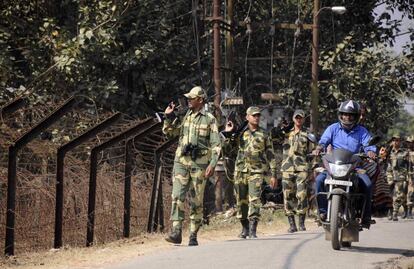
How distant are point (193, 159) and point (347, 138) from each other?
1883mm

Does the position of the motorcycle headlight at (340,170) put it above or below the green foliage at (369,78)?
below

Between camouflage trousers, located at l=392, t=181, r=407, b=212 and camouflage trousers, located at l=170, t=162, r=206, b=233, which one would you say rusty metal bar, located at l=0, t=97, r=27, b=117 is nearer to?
camouflage trousers, located at l=170, t=162, r=206, b=233

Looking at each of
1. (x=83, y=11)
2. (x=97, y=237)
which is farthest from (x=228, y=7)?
(x=97, y=237)

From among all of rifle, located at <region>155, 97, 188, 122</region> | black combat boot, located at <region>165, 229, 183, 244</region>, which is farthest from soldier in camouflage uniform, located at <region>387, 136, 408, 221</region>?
black combat boot, located at <region>165, 229, 183, 244</region>

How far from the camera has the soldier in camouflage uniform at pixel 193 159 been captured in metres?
11.8

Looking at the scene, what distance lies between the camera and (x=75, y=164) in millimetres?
12820

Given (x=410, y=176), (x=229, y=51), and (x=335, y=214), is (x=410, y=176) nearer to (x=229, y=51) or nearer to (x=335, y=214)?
(x=229, y=51)

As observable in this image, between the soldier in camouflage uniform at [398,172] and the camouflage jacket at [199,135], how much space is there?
34.7 ft

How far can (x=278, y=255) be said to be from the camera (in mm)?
10453

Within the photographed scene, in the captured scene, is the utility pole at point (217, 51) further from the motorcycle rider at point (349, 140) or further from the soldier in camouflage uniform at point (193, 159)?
the motorcycle rider at point (349, 140)

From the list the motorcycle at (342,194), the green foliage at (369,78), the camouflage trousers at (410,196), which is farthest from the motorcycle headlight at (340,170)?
the green foliage at (369,78)

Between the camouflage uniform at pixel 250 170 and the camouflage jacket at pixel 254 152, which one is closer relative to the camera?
the camouflage uniform at pixel 250 170

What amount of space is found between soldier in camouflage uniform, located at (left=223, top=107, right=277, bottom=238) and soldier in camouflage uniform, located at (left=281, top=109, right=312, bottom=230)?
7.47 ft

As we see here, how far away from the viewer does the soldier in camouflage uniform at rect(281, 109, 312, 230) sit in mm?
16000
